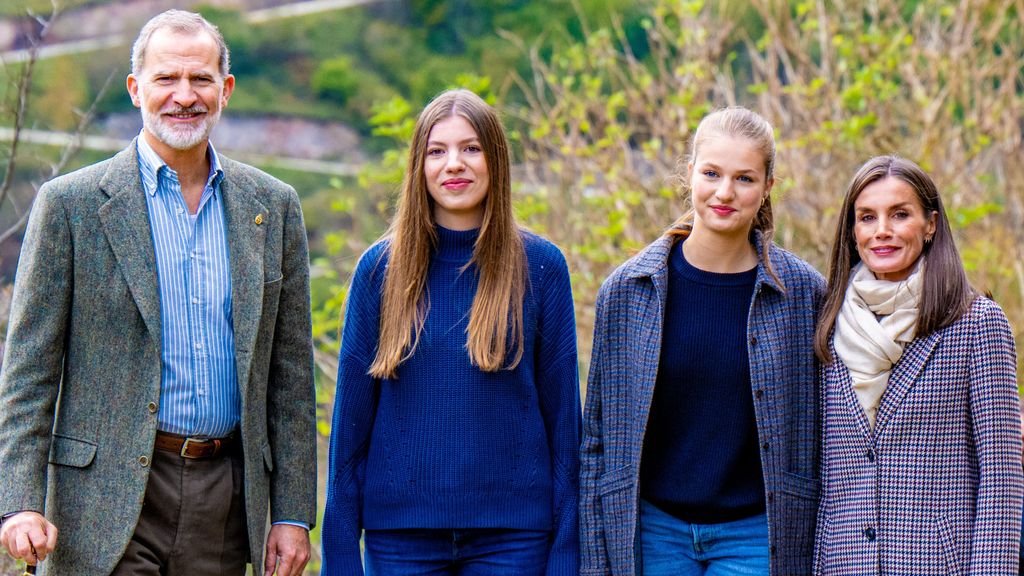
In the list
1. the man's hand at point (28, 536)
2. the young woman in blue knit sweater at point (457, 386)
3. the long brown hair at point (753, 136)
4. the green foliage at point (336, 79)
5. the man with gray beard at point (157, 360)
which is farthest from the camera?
the green foliage at point (336, 79)

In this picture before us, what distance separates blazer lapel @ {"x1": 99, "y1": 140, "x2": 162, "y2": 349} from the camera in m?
3.21

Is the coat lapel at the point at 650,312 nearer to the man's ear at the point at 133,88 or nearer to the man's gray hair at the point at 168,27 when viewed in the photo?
the man's gray hair at the point at 168,27

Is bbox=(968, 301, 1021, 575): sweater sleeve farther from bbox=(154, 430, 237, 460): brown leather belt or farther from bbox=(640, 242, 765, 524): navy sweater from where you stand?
bbox=(154, 430, 237, 460): brown leather belt

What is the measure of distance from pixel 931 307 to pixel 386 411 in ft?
4.69

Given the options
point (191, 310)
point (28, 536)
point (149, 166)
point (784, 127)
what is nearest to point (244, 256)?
point (191, 310)

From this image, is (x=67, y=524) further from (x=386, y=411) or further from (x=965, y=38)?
(x=965, y=38)

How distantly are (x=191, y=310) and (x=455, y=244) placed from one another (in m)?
0.72

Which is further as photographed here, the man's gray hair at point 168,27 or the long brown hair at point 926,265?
the man's gray hair at point 168,27

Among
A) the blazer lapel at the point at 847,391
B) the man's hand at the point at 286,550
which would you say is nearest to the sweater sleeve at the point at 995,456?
the blazer lapel at the point at 847,391

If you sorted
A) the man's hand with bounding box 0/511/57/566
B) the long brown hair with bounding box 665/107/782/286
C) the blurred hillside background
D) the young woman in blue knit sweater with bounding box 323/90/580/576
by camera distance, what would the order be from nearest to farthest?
the man's hand with bounding box 0/511/57/566, the young woman in blue knit sweater with bounding box 323/90/580/576, the long brown hair with bounding box 665/107/782/286, the blurred hillside background

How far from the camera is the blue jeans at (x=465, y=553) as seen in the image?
327 centimetres

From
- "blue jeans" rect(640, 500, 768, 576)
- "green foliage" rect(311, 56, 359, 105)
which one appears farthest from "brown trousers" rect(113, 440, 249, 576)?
"green foliage" rect(311, 56, 359, 105)

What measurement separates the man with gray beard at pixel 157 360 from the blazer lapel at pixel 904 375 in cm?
155

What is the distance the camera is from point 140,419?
3.20 meters
